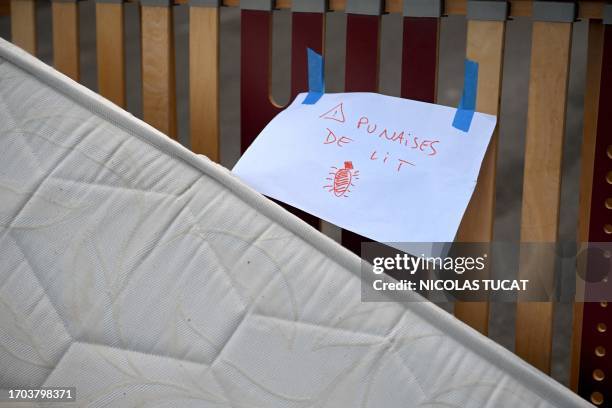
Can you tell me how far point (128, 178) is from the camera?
94cm

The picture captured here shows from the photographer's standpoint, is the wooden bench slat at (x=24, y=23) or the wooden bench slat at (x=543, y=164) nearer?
the wooden bench slat at (x=543, y=164)

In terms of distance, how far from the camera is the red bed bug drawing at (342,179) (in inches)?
39.6

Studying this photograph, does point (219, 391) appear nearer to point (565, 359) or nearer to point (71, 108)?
Result: point (71, 108)

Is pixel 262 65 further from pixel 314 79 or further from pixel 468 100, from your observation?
pixel 468 100

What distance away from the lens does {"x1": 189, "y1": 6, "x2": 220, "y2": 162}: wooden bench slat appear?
112 cm

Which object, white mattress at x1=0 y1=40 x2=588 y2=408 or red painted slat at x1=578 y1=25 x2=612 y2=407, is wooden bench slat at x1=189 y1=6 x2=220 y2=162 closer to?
white mattress at x1=0 y1=40 x2=588 y2=408

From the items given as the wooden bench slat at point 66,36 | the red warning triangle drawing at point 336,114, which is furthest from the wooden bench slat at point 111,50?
the red warning triangle drawing at point 336,114

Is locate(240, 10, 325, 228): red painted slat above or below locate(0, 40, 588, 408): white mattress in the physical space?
above

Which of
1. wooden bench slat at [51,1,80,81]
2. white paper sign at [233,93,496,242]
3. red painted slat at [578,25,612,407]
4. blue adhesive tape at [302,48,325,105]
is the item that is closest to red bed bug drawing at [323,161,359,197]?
white paper sign at [233,93,496,242]

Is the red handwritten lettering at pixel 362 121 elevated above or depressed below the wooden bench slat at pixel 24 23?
below

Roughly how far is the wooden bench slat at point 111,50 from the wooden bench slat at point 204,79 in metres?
0.12

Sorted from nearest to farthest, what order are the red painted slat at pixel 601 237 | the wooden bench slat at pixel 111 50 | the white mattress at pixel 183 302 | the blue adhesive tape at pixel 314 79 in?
the white mattress at pixel 183 302
the red painted slat at pixel 601 237
the blue adhesive tape at pixel 314 79
the wooden bench slat at pixel 111 50

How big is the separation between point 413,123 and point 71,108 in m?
0.41

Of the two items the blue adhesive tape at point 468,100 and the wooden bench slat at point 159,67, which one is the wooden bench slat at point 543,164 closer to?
the blue adhesive tape at point 468,100
